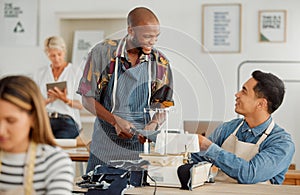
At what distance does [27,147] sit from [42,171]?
0.07 m

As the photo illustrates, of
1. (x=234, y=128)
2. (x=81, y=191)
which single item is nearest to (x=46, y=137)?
(x=81, y=191)

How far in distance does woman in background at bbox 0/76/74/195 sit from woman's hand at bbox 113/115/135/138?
0.92 metres

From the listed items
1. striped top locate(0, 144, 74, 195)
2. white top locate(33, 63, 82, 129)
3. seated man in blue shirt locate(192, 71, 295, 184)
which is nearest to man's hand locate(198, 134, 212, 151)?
seated man in blue shirt locate(192, 71, 295, 184)

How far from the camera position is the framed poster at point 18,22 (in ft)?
21.4

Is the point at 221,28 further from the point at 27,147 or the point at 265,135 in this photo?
the point at 27,147

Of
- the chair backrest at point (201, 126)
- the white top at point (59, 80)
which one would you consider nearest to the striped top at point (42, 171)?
the chair backrest at point (201, 126)

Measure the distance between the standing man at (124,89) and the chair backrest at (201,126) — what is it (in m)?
0.16

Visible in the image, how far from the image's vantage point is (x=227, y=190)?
2631 mm

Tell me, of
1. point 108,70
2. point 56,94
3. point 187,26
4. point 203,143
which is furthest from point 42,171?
point 187,26

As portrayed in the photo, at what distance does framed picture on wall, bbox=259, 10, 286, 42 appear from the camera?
20.1 ft

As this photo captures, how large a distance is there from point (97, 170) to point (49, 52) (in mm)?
2917

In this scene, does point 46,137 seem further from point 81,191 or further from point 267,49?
point 267,49

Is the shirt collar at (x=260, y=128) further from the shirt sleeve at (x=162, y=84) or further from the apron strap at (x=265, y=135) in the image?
the shirt sleeve at (x=162, y=84)

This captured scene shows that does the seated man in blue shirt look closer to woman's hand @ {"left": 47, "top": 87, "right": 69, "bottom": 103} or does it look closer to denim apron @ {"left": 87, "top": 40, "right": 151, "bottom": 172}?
denim apron @ {"left": 87, "top": 40, "right": 151, "bottom": 172}
